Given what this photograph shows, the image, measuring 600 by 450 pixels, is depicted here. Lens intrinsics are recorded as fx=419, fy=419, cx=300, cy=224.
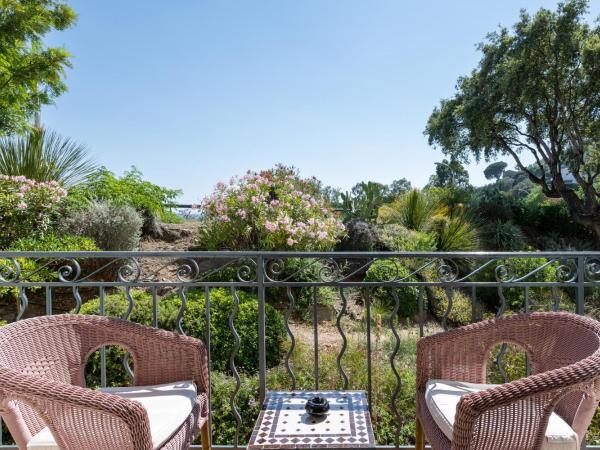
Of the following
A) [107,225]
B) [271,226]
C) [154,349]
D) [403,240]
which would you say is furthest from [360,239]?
[154,349]

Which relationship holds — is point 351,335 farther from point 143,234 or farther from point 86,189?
point 86,189

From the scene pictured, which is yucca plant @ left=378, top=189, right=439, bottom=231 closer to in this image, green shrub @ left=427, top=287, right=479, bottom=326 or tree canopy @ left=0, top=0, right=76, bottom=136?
green shrub @ left=427, top=287, right=479, bottom=326

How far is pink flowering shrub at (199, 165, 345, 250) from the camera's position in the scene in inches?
258

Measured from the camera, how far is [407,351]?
4543 mm

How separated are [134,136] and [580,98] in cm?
1239

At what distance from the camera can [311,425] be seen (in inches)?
62.3

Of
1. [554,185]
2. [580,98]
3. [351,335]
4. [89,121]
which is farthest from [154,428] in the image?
[554,185]

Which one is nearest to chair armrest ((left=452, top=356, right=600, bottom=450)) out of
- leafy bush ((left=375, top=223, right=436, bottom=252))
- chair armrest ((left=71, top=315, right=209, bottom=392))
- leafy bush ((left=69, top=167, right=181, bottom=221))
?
chair armrest ((left=71, top=315, right=209, bottom=392))

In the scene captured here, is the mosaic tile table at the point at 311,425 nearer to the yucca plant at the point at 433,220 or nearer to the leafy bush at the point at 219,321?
the leafy bush at the point at 219,321

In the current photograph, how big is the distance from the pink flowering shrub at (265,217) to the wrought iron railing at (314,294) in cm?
44

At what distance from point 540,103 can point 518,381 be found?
521 inches

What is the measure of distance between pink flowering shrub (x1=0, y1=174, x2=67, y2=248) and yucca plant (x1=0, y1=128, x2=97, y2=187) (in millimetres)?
1943

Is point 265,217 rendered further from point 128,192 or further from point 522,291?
point 522,291

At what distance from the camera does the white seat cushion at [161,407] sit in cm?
147
